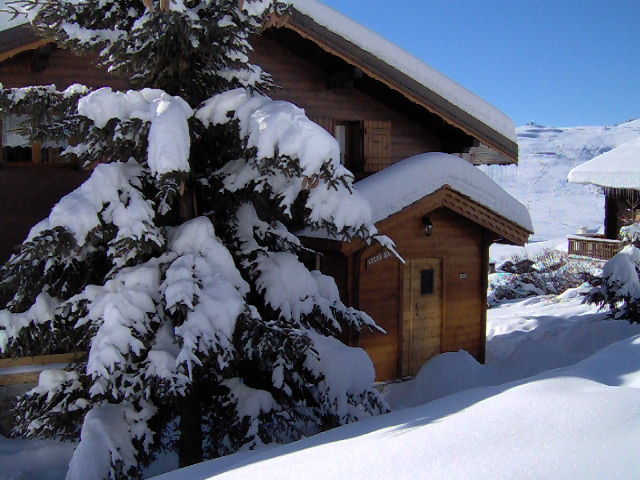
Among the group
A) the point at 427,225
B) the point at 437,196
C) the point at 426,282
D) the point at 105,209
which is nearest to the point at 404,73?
the point at 437,196

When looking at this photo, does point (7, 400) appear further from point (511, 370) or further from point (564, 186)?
point (564, 186)

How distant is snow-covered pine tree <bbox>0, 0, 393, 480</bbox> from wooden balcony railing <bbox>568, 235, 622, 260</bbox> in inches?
845

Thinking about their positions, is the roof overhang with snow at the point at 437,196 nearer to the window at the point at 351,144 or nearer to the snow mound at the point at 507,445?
the window at the point at 351,144

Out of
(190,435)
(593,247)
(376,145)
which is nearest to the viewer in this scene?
(190,435)

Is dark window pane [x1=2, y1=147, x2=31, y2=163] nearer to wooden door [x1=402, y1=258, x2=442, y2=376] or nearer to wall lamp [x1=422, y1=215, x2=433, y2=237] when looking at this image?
wooden door [x1=402, y1=258, x2=442, y2=376]

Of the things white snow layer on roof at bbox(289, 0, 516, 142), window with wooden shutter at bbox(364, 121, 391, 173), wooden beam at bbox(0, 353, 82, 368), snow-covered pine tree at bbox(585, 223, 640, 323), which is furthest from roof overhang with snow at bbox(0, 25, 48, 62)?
snow-covered pine tree at bbox(585, 223, 640, 323)

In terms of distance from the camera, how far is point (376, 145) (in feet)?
36.6

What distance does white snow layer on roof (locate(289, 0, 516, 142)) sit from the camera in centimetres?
933

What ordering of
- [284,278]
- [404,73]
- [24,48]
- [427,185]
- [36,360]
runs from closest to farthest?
[284,278], [24,48], [36,360], [427,185], [404,73]

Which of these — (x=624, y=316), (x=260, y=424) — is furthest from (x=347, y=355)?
(x=624, y=316)

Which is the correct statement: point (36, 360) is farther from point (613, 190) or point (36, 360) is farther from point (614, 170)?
point (613, 190)

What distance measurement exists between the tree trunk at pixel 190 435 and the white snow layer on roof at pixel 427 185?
432 centimetres

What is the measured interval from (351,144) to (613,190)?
68.5ft

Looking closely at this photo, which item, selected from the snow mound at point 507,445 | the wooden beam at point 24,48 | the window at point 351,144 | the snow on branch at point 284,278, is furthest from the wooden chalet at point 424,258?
the snow mound at point 507,445
